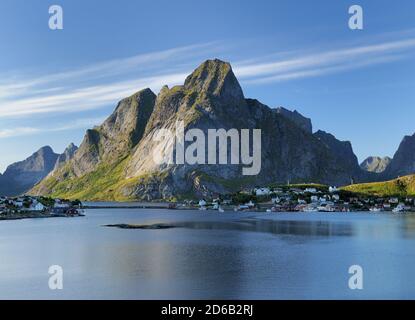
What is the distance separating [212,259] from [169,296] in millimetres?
28005

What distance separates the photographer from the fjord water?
57219 mm

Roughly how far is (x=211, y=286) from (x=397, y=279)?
84.1ft

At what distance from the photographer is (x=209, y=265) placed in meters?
75.5

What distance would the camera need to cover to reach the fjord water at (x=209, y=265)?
188 feet

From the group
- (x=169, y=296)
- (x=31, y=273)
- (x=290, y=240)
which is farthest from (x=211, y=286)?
(x=290, y=240)

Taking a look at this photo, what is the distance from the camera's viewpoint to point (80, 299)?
54375mm
